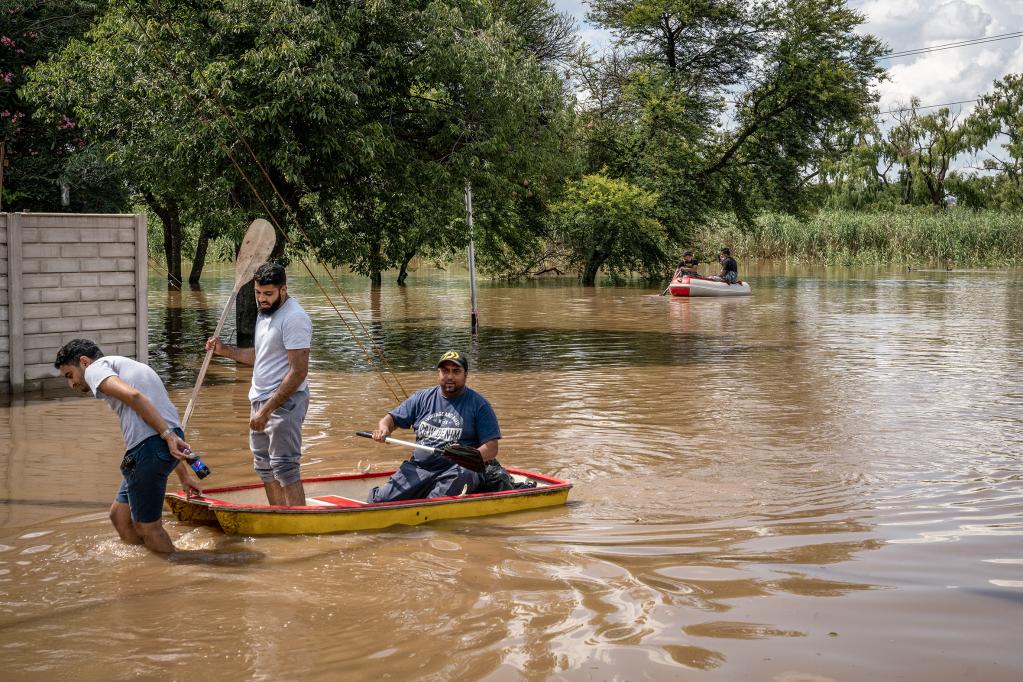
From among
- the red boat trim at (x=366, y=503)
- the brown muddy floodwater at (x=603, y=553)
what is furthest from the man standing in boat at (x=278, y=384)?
the brown muddy floodwater at (x=603, y=553)

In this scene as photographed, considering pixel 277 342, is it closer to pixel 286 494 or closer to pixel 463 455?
pixel 286 494

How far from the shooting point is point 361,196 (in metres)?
21.6

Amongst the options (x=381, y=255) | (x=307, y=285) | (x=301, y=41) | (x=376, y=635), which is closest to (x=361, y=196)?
(x=381, y=255)

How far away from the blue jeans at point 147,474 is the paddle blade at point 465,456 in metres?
2.04

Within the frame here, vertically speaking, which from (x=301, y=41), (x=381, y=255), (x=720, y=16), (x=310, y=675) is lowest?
(x=310, y=675)

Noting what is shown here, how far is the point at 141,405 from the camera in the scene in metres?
6.82

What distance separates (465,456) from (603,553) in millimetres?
1370

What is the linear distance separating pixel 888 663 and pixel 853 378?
11.7 m

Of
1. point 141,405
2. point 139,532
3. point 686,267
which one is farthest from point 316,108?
point 686,267

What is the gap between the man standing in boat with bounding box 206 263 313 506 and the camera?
761cm

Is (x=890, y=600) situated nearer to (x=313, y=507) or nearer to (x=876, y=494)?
(x=876, y=494)

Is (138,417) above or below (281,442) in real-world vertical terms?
above

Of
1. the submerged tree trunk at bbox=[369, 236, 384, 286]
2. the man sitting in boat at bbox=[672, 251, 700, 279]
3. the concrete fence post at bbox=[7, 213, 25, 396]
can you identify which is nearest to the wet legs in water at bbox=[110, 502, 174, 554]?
the concrete fence post at bbox=[7, 213, 25, 396]

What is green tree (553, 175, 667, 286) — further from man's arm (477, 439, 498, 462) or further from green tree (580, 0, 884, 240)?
man's arm (477, 439, 498, 462)
